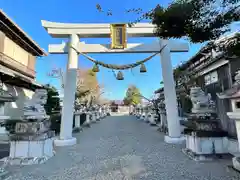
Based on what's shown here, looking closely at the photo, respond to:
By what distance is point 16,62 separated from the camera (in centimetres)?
924

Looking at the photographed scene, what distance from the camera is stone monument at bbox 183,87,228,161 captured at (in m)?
3.83

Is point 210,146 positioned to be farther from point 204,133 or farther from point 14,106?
point 14,106

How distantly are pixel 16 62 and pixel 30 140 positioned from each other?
23.7 feet

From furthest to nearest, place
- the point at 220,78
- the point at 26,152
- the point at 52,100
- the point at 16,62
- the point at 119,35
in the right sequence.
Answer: the point at 52,100
the point at 16,62
the point at 119,35
the point at 220,78
the point at 26,152

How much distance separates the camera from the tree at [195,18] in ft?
8.54

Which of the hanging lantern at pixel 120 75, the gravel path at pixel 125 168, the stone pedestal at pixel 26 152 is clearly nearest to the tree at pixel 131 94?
the hanging lantern at pixel 120 75

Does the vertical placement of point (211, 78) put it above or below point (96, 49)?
below

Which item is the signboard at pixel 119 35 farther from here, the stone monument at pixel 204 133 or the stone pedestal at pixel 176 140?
the stone pedestal at pixel 176 140

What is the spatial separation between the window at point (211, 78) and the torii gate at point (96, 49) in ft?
5.14

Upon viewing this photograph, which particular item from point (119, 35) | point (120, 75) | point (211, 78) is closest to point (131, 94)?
point (211, 78)

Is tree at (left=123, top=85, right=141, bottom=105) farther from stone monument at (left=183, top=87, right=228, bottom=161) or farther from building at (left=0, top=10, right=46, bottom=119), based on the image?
stone monument at (left=183, top=87, right=228, bottom=161)

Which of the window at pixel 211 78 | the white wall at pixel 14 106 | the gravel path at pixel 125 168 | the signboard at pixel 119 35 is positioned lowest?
the gravel path at pixel 125 168

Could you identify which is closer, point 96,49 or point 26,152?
point 26,152

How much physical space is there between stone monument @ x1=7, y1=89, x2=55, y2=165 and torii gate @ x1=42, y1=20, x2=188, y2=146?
5.56ft
